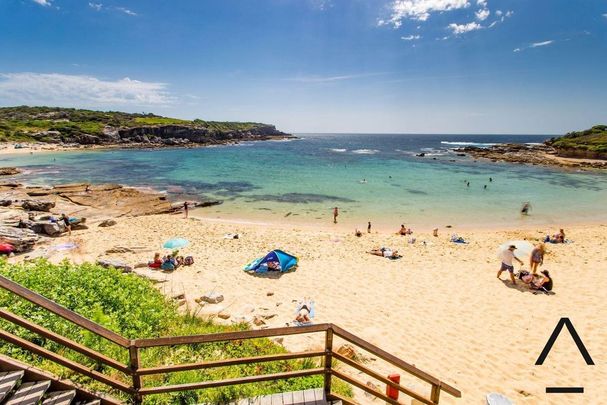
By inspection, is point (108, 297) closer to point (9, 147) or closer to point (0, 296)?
point (0, 296)

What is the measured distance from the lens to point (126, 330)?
6.25 meters

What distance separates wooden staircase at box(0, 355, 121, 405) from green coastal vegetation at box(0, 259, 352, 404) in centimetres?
31

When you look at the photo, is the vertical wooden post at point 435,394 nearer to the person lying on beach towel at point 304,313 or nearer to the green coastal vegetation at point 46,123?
the person lying on beach towel at point 304,313

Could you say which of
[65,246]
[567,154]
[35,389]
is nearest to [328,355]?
[35,389]

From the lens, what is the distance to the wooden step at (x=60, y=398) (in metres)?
3.75

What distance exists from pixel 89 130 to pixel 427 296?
Result: 362ft

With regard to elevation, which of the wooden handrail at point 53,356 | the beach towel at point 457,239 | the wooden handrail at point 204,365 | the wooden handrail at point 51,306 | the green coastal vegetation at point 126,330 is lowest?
the beach towel at point 457,239

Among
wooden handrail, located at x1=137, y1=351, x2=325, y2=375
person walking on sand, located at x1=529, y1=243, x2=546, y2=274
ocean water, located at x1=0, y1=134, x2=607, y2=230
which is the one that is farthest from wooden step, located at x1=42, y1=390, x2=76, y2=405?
ocean water, located at x1=0, y1=134, x2=607, y2=230

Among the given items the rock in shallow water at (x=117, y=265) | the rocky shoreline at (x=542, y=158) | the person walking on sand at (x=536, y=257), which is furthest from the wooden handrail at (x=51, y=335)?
the rocky shoreline at (x=542, y=158)

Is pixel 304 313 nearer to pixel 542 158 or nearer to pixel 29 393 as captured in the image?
pixel 29 393

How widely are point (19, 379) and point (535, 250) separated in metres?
17.1

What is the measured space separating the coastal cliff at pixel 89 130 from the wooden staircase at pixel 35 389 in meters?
103

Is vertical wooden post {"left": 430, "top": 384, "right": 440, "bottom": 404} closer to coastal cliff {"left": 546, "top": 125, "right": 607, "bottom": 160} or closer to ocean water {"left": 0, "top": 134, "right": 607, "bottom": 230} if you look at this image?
ocean water {"left": 0, "top": 134, "right": 607, "bottom": 230}

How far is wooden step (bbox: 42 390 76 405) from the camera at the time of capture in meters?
3.75
